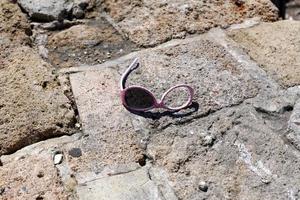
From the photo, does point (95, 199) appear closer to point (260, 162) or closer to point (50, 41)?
point (260, 162)

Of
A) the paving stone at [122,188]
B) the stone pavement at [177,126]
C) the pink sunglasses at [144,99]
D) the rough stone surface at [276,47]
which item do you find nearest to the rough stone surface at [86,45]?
the stone pavement at [177,126]

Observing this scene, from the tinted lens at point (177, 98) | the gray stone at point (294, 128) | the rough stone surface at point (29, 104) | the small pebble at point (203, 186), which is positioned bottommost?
the gray stone at point (294, 128)

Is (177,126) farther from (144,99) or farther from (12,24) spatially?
(12,24)

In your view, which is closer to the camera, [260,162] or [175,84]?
[260,162]

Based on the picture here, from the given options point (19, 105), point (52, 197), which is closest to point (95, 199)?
point (52, 197)

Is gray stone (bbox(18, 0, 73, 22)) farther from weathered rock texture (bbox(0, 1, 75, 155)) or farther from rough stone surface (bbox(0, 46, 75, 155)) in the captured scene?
rough stone surface (bbox(0, 46, 75, 155))

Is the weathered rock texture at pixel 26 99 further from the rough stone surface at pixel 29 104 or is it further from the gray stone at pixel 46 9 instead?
the gray stone at pixel 46 9

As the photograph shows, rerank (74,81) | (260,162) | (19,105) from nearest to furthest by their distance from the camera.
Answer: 1. (260,162)
2. (19,105)
3. (74,81)
